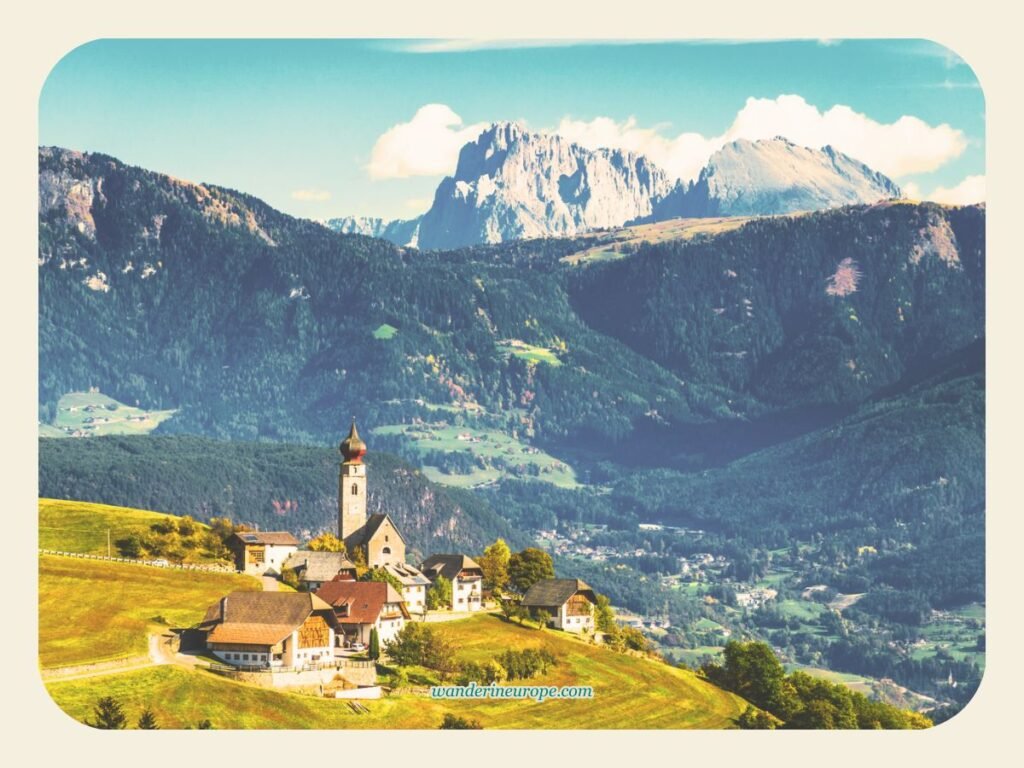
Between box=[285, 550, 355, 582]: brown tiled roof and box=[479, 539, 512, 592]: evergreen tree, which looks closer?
box=[285, 550, 355, 582]: brown tiled roof

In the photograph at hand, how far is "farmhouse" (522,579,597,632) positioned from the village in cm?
7

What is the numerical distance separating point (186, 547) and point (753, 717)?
145 ft

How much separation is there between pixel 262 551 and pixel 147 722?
38061 millimetres

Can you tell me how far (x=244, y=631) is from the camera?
131 m

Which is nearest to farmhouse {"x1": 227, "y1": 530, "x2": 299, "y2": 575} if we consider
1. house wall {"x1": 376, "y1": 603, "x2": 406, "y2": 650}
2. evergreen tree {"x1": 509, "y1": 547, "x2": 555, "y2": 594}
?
evergreen tree {"x1": 509, "y1": 547, "x2": 555, "y2": 594}

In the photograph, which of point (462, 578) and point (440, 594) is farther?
point (462, 578)

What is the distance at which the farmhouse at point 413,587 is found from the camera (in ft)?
505

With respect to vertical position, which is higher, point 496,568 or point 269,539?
point 269,539

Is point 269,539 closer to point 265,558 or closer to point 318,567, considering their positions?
point 265,558

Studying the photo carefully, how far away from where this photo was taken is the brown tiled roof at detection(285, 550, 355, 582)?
154 metres

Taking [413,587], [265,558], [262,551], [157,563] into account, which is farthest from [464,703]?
[157,563]

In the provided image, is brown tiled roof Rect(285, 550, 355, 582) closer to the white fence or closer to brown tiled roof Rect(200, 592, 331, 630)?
the white fence

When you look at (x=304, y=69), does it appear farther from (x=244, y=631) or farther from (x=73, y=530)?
(x=244, y=631)

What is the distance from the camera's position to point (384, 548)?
543 ft
